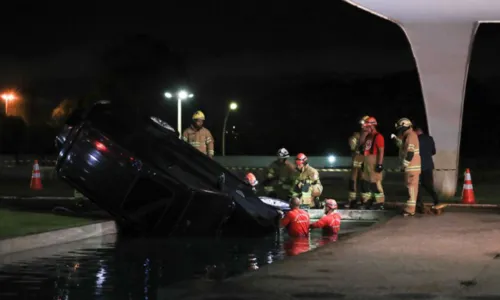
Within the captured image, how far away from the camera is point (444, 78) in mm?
19234

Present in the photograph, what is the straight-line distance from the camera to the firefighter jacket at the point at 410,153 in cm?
1408

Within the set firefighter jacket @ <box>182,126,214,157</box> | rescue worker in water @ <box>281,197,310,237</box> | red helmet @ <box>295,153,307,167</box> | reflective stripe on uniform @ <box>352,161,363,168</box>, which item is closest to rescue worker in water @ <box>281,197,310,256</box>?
rescue worker in water @ <box>281,197,310,237</box>

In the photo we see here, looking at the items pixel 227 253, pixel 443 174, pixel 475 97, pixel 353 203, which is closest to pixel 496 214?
pixel 353 203

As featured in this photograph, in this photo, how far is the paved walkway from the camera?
268 inches

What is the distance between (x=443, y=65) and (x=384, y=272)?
12113 millimetres

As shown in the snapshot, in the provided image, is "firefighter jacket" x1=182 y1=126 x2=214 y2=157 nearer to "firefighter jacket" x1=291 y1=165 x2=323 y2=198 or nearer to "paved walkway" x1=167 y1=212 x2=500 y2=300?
"firefighter jacket" x1=291 y1=165 x2=323 y2=198

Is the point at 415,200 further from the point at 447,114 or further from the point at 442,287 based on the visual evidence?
the point at 442,287

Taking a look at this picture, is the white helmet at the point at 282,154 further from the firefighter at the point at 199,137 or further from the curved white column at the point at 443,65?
the curved white column at the point at 443,65

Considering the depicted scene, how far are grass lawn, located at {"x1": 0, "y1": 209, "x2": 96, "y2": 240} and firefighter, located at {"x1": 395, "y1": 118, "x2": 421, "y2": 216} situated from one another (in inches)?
212

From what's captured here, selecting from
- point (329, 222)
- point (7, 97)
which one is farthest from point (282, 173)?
point (7, 97)

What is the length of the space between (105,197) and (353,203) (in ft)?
21.0

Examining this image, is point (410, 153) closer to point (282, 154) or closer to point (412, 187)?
point (412, 187)

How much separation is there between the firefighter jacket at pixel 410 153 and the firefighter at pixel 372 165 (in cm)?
91

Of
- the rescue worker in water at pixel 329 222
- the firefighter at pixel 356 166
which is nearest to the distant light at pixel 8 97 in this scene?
the firefighter at pixel 356 166
